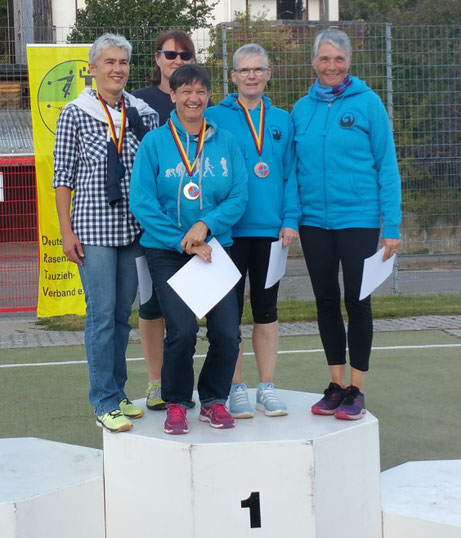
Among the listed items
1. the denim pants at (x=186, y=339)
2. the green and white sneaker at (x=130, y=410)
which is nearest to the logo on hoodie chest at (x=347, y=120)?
the denim pants at (x=186, y=339)

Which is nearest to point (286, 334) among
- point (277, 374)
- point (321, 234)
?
point (277, 374)

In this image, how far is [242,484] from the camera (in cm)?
360

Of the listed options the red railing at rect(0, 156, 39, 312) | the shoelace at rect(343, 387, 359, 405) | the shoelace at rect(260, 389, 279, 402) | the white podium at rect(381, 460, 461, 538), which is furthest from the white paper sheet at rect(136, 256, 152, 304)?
the red railing at rect(0, 156, 39, 312)

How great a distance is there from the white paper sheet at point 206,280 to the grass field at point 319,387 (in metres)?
0.80

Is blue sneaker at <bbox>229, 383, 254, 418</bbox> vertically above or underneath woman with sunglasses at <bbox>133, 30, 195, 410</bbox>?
underneath

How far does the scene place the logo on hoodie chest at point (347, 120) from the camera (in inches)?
166

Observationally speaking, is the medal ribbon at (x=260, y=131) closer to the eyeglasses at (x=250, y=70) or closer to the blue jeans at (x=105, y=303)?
the eyeglasses at (x=250, y=70)

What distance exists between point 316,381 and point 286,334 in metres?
2.08

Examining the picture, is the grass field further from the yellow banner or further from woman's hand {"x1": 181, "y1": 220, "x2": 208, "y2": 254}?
the yellow banner

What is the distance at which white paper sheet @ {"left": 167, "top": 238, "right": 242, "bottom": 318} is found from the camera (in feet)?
12.8

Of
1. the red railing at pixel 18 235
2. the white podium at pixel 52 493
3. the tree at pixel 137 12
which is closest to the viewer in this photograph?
the white podium at pixel 52 493

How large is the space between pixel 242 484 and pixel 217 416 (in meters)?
0.44

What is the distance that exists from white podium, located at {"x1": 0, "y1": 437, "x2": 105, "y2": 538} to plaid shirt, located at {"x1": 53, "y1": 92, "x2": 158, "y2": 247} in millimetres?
1023

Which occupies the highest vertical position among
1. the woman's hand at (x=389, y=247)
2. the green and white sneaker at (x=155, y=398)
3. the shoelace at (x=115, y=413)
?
the woman's hand at (x=389, y=247)
